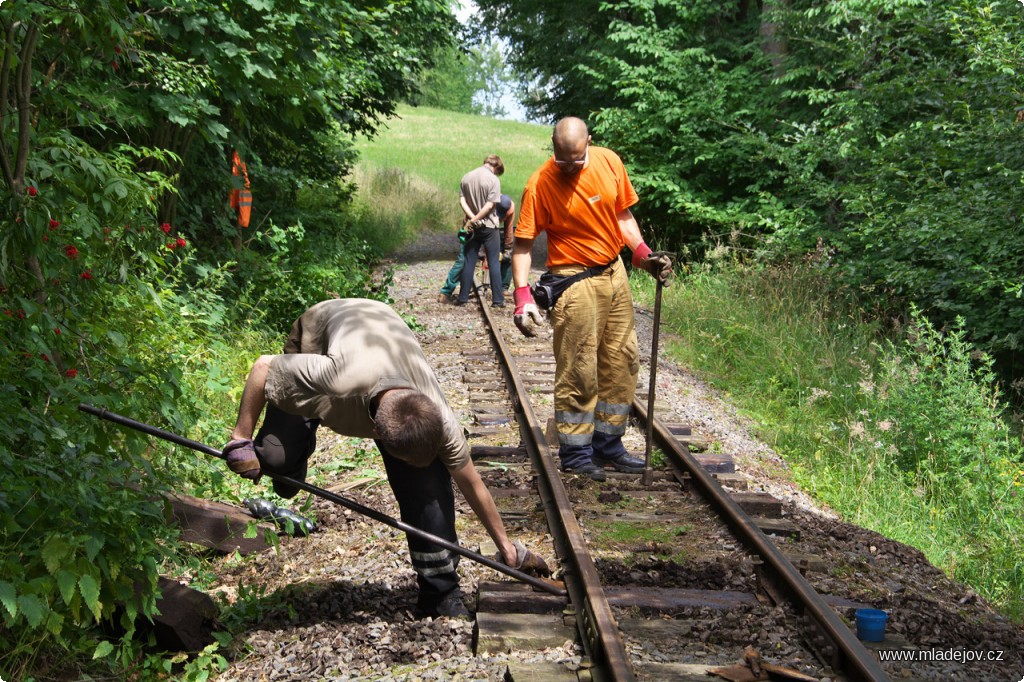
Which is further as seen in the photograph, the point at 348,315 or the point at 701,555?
the point at 701,555

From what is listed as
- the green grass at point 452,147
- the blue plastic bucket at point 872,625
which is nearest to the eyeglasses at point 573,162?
the blue plastic bucket at point 872,625

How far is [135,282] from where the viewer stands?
5.83 meters

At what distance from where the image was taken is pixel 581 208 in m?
6.50

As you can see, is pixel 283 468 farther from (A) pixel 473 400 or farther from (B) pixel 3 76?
(A) pixel 473 400

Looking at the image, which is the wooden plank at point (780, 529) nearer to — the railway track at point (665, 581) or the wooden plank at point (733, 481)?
the railway track at point (665, 581)

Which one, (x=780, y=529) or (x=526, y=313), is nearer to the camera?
(x=780, y=529)

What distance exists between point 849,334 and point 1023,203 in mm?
2417

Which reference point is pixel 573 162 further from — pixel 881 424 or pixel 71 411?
pixel 71 411

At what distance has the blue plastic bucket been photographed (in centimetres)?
429

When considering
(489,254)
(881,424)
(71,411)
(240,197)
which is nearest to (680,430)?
(881,424)

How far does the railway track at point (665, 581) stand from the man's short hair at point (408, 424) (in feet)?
3.04

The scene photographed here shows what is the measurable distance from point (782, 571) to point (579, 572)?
38.4 inches

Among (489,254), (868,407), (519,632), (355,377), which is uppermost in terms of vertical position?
(355,377)

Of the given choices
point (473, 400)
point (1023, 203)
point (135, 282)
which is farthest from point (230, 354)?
point (1023, 203)
